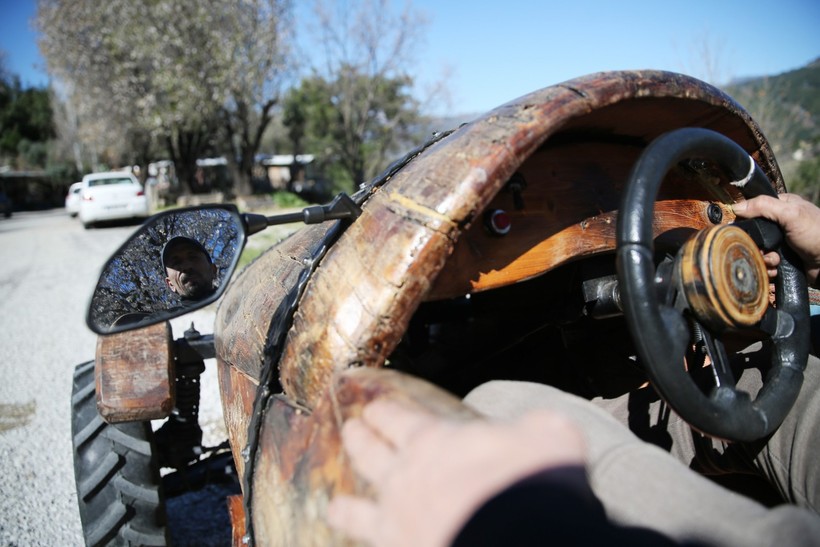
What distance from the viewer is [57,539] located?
103 inches

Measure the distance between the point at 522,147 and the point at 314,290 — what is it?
0.47m

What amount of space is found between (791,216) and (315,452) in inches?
50.7

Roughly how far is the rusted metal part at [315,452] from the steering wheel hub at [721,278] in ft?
1.98

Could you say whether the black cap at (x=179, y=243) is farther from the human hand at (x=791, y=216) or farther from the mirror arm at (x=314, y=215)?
the human hand at (x=791, y=216)

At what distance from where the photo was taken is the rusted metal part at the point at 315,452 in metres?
0.80

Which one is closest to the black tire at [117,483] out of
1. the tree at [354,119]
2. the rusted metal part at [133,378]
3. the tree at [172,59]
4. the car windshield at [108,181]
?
the rusted metal part at [133,378]

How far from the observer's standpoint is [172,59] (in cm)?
1769

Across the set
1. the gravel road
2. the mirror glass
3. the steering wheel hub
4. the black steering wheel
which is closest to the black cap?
the mirror glass

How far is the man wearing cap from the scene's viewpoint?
1.21m

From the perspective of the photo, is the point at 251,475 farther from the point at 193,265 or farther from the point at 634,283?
the point at 634,283

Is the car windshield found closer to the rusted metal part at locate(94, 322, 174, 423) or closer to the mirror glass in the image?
the rusted metal part at locate(94, 322, 174, 423)

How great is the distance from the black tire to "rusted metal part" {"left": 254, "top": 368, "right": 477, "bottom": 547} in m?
1.01

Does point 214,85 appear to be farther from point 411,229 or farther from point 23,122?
point 23,122

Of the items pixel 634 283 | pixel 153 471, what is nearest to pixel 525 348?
pixel 634 283
